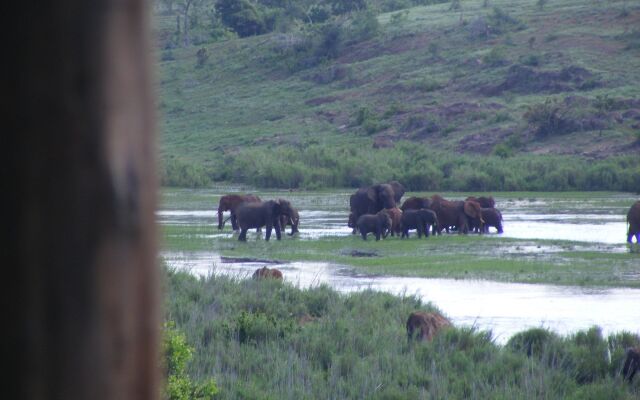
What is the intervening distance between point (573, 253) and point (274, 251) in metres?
6.44

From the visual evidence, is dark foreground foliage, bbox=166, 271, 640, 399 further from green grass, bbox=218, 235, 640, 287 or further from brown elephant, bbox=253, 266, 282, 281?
green grass, bbox=218, 235, 640, 287

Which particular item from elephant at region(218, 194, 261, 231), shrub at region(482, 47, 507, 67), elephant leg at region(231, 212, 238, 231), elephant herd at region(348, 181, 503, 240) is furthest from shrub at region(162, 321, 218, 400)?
shrub at region(482, 47, 507, 67)

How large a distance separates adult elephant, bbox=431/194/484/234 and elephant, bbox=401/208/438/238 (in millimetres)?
915

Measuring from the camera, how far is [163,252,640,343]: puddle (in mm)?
14898

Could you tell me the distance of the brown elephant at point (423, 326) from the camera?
1187 cm

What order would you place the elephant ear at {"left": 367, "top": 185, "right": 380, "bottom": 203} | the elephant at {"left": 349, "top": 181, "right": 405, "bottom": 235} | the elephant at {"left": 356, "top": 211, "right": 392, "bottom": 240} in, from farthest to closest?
the elephant ear at {"left": 367, "top": 185, "right": 380, "bottom": 203} < the elephant at {"left": 349, "top": 181, "right": 405, "bottom": 235} < the elephant at {"left": 356, "top": 211, "right": 392, "bottom": 240}

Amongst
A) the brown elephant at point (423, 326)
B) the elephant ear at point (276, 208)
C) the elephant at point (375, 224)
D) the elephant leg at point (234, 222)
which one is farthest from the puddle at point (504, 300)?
the elephant leg at point (234, 222)

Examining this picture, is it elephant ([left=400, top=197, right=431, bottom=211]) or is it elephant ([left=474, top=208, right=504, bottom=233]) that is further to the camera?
elephant ([left=400, top=197, right=431, bottom=211])

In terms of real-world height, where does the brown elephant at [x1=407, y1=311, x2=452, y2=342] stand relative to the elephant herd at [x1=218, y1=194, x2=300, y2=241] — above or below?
below

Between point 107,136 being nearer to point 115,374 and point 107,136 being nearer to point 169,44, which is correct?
point 115,374

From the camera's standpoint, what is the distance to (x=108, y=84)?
150cm

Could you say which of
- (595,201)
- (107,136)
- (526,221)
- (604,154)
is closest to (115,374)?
(107,136)

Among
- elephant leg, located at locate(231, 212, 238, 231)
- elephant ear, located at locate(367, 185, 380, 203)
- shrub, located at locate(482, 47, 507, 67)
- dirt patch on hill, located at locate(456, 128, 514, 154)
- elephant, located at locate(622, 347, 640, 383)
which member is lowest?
elephant, located at locate(622, 347, 640, 383)

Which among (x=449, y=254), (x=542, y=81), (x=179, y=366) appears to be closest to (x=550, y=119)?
(x=542, y=81)
